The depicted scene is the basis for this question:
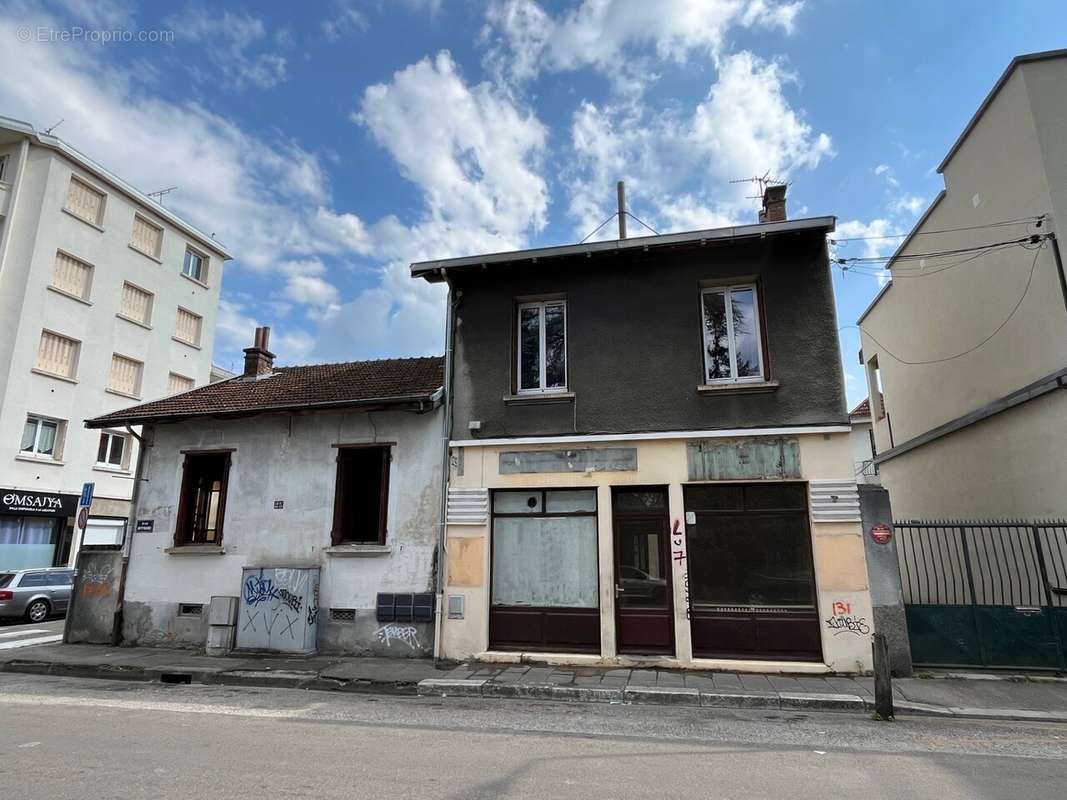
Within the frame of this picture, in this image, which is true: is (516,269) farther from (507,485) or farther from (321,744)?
(321,744)

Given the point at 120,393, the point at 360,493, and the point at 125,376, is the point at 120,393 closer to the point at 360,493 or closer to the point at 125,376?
the point at 125,376

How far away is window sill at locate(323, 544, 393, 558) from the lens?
10.9 m

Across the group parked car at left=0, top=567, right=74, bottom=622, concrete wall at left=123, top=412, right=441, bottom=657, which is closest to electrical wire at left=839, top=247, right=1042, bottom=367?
concrete wall at left=123, top=412, right=441, bottom=657

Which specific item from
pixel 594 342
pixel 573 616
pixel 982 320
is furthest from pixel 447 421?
pixel 982 320

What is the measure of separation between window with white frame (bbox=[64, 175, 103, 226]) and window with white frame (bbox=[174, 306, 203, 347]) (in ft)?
16.3

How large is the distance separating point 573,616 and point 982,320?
9.95m

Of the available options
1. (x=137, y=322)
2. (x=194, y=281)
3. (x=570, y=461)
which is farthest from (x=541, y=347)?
(x=194, y=281)

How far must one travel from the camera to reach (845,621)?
8.96 metres

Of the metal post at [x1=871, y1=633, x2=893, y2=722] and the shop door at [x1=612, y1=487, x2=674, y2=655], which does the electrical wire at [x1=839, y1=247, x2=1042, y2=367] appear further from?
the metal post at [x1=871, y1=633, x2=893, y2=722]

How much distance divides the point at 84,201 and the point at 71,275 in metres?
3.21

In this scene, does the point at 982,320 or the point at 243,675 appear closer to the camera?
the point at 243,675

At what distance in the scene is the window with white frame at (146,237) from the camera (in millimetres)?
26938

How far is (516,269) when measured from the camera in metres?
11.3

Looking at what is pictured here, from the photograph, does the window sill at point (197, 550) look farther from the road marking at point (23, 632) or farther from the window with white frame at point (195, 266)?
the window with white frame at point (195, 266)
